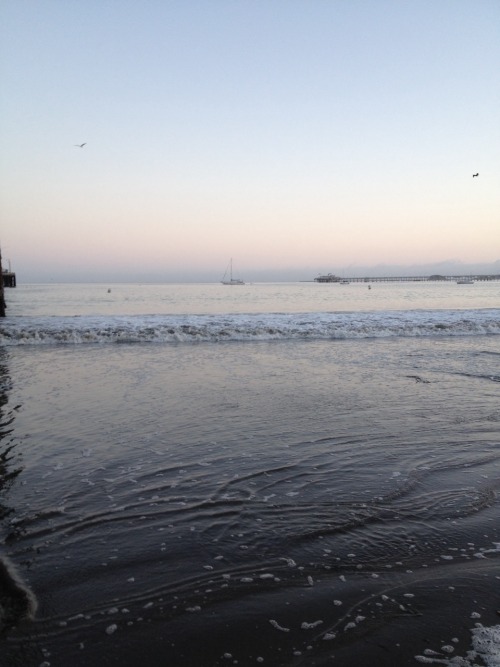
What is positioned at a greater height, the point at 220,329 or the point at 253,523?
the point at 220,329

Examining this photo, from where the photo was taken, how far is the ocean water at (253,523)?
8.58 feet

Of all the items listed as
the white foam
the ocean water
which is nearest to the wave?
the ocean water

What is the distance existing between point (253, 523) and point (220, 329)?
17.0m

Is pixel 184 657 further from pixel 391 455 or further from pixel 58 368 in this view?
pixel 58 368

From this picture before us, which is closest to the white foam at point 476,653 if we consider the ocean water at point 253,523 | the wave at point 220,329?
the ocean water at point 253,523

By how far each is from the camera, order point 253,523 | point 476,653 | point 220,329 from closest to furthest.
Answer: point 476,653 → point 253,523 → point 220,329

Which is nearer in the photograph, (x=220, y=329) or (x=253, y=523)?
(x=253, y=523)

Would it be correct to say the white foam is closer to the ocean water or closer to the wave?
the ocean water

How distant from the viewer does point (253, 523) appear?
3934 mm

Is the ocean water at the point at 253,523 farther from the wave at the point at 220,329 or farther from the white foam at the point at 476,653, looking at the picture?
the wave at the point at 220,329

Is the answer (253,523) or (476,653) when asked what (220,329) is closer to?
(253,523)

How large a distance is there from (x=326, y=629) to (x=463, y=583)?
111cm

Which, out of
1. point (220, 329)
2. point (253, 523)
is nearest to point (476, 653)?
point (253, 523)

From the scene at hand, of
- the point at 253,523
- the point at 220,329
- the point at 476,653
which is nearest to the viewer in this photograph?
the point at 476,653
